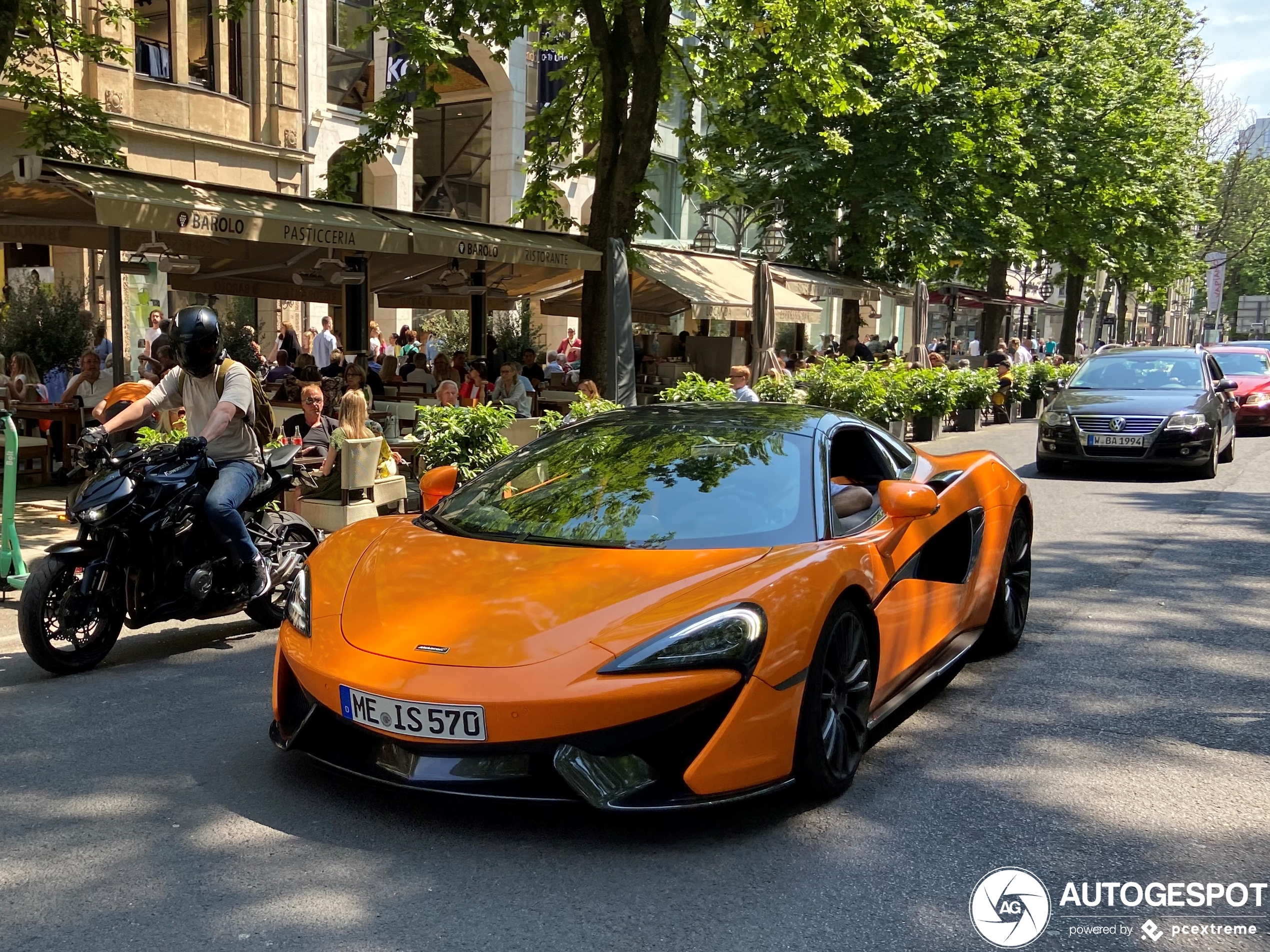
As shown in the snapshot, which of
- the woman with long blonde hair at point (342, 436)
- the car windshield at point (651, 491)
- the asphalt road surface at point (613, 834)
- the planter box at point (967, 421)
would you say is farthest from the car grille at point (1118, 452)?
the car windshield at point (651, 491)

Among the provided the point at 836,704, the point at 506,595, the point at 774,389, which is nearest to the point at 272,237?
the point at 774,389

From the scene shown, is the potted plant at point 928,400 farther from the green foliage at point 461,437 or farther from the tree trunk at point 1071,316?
the tree trunk at point 1071,316

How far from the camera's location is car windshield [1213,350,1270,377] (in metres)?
21.6

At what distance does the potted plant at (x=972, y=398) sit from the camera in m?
20.6

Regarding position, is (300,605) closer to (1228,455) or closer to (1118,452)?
(1118,452)

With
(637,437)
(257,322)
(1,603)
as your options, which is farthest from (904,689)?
(257,322)

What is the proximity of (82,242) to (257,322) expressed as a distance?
1251 cm

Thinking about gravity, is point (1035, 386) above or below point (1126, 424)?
above

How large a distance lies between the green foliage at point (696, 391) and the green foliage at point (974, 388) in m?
6.87

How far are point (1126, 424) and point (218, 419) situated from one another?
1115cm

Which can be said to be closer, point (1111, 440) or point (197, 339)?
point (197, 339)

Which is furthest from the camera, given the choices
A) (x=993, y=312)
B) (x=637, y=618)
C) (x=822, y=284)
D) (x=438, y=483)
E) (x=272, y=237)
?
(x=993, y=312)

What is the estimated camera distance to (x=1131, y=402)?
569 inches

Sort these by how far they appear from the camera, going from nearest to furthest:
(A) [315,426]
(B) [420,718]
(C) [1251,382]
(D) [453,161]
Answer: (B) [420,718] → (A) [315,426] → (C) [1251,382] → (D) [453,161]
